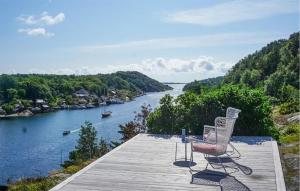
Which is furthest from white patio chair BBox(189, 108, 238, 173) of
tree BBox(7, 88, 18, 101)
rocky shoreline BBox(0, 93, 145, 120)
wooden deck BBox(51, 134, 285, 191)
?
tree BBox(7, 88, 18, 101)

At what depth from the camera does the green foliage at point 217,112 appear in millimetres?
10867

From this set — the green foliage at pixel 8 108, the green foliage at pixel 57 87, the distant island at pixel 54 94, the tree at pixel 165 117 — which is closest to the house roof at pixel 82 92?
the distant island at pixel 54 94

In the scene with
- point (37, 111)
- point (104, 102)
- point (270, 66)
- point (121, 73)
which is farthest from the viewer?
point (121, 73)

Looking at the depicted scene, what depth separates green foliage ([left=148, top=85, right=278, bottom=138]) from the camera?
35.7 feet

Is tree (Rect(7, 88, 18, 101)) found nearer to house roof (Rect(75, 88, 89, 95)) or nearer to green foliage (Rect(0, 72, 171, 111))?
green foliage (Rect(0, 72, 171, 111))

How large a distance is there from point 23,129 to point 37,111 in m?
35.9

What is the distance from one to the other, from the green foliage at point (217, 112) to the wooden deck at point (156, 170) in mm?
1533

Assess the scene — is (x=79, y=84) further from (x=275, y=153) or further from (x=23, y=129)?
(x=275, y=153)

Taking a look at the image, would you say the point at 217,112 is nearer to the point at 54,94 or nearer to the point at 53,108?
the point at 53,108

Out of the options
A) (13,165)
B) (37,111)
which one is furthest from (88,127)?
(37,111)

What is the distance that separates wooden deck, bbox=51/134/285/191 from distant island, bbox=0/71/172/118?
9672 centimetres

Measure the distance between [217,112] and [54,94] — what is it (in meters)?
124

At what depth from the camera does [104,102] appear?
5256 inches

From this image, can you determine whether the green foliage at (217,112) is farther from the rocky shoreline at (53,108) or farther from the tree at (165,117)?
the rocky shoreline at (53,108)
